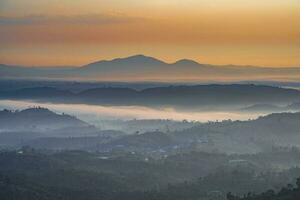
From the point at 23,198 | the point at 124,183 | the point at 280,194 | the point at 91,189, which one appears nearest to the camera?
the point at 280,194

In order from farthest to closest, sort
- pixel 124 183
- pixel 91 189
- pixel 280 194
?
1. pixel 124 183
2. pixel 91 189
3. pixel 280 194

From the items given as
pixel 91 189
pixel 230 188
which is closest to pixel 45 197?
pixel 91 189

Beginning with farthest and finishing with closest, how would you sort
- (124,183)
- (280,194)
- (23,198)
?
(124,183) < (23,198) < (280,194)

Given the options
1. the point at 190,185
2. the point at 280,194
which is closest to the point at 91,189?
the point at 190,185

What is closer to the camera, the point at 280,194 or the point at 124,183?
the point at 280,194

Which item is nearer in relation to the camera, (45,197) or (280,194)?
(280,194)

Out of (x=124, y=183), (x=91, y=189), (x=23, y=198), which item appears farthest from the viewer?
(x=124, y=183)

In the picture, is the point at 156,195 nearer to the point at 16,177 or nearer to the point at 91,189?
the point at 91,189

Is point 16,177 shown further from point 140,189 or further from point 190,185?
point 190,185

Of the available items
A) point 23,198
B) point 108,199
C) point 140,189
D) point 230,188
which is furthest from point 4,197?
point 230,188
